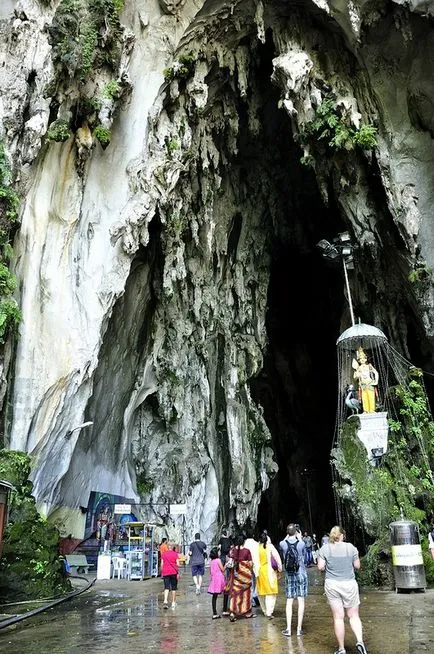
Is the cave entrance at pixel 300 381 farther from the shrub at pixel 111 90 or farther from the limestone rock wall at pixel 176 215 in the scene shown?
the shrub at pixel 111 90

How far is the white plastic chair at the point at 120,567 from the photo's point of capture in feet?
45.8

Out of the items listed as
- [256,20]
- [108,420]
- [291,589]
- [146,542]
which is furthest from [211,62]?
[291,589]

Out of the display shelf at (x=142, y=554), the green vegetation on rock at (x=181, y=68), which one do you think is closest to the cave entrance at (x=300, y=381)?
the green vegetation on rock at (x=181, y=68)

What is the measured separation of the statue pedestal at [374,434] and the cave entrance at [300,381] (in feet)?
40.1

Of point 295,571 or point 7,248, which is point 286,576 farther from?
point 7,248

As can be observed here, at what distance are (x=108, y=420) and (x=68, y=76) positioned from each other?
33.1 feet

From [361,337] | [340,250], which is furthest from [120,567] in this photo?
[340,250]

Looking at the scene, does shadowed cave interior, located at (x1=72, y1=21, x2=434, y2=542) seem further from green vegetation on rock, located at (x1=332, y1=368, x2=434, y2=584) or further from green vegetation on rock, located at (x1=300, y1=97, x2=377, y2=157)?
green vegetation on rock, located at (x1=332, y1=368, x2=434, y2=584)

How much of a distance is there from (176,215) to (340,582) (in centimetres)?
1373

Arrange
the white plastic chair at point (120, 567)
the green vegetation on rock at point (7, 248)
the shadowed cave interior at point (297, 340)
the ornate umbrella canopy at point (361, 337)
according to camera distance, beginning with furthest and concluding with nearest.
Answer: the shadowed cave interior at point (297, 340) < the white plastic chair at point (120, 567) < the ornate umbrella canopy at point (361, 337) < the green vegetation on rock at point (7, 248)

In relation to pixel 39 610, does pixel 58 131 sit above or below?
above

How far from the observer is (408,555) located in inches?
354

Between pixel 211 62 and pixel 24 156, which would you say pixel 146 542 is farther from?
pixel 211 62

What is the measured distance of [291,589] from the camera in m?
5.71
